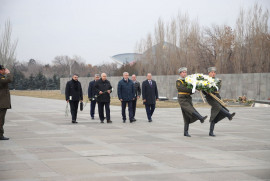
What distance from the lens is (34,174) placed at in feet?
22.4

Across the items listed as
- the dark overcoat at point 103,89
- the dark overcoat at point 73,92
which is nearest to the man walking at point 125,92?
the dark overcoat at point 103,89

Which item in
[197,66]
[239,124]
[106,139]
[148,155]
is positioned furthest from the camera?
[197,66]

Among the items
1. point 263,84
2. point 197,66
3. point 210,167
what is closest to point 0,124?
point 210,167

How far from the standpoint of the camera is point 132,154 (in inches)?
345

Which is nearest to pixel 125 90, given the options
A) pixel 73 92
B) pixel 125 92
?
pixel 125 92

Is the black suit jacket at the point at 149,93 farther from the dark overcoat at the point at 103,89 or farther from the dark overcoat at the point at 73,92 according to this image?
the dark overcoat at the point at 73,92

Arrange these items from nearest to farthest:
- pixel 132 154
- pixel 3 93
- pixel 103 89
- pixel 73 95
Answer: pixel 132 154, pixel 3 93, pixel 73 95, pixel 103 89

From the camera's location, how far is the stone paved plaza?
6824 millimetres

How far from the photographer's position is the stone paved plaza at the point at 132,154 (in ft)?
22.4

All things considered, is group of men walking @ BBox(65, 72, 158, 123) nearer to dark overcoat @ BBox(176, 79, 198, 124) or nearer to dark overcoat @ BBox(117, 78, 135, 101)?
dark overcoat @ BBox(117, 78, 135, 101)

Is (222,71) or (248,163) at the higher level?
(222,71)

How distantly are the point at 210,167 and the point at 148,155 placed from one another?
158cm

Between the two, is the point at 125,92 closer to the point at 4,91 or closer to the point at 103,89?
the point at 103,89

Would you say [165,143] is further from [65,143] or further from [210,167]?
[210,167]
